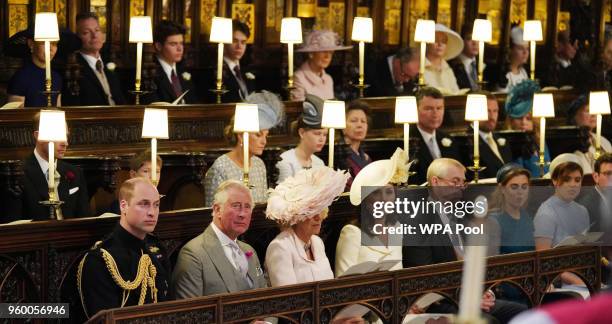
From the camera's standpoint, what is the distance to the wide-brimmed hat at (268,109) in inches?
301

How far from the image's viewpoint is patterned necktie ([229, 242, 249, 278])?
18.1 feet

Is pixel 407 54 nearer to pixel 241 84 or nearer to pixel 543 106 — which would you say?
pixel 241 84

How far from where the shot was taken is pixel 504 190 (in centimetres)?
715

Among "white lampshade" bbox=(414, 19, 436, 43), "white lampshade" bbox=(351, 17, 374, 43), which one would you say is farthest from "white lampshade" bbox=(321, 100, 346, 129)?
"white lampshade" bbox=(414, 19, 436, 43)

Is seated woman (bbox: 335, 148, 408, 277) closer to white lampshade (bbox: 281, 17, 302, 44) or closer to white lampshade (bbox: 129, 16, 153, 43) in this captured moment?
white lampshade (bbox: 129, 16, 153, 43)

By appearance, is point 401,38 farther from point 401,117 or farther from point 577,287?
point 577,287

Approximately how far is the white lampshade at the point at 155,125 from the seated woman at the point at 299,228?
106cm

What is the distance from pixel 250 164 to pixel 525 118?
12.7 ft

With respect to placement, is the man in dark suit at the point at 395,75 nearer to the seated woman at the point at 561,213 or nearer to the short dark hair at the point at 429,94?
the short dark hair at the point at 429,94

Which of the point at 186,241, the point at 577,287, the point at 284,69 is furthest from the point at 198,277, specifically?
the point at 284,69

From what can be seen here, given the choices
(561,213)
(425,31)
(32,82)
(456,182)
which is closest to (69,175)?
(32,82)

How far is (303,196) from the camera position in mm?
5777

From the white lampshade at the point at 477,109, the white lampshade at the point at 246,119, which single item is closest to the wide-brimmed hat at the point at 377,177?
the white lampshade at the point at 246,119

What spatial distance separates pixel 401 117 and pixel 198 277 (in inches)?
134
